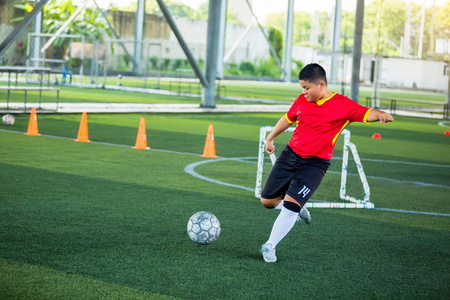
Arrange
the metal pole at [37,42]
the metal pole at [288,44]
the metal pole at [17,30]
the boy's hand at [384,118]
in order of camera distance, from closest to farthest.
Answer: the boy's hand at [384,118] → the metal pole at [17,30] → the metal pole at [37,42] → the metal pole at [288,44]

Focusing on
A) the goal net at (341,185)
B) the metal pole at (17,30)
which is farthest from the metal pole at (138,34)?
the goal net at (341,185)

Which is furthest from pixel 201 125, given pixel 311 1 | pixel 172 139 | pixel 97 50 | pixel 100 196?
pixel 311 1

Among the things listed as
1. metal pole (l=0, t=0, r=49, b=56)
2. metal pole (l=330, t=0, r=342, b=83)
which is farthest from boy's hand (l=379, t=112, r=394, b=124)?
metal pole (l=330, t=0, r=342, b=83)

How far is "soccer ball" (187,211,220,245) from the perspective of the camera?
19.8 ft

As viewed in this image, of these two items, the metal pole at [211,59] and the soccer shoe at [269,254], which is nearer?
the soccer shoe at [269,254]

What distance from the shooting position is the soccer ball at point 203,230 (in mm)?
6039

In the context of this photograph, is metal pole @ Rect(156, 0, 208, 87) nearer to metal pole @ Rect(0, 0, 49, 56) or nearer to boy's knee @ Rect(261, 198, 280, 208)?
metal pole @ Rect(0, 0, 49, 56)

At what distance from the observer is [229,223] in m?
7.14

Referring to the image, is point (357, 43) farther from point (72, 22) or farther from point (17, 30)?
point (72, 22)

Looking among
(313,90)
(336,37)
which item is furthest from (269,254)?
(336,37)

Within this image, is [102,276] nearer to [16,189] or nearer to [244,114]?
[16,189]

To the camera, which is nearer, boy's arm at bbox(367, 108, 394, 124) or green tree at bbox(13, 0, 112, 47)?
boy's arm at bbox(367, 108, 394, 124)

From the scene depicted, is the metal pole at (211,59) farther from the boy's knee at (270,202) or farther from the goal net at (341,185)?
the boy's knee at (270,202)

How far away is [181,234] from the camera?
21.4 feet
